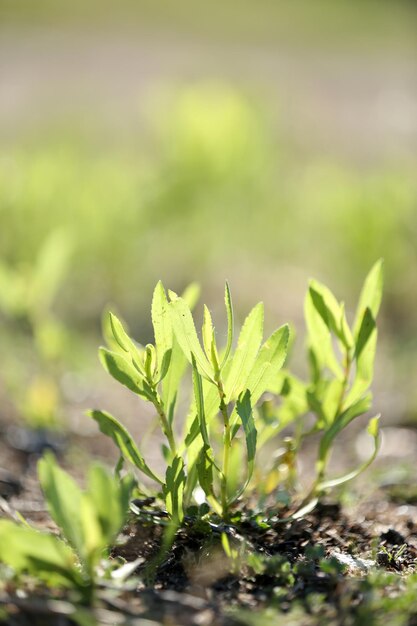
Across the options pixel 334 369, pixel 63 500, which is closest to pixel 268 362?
pixel 334 369

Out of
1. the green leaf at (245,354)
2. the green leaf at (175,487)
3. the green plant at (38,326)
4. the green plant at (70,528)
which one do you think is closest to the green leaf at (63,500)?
the green plant at (70,528)

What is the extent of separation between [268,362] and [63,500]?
36 cm

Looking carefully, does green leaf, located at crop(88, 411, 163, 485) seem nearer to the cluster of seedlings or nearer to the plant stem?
the cluster of seedlings

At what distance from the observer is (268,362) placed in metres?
1.22

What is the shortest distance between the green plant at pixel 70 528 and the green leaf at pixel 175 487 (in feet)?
0.48

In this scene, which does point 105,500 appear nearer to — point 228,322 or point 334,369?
point 228,322

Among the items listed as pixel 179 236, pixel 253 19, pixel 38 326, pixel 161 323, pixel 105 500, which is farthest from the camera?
pixel 253 19

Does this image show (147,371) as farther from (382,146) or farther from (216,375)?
(382,146)

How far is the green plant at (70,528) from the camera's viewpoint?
3.32 feet

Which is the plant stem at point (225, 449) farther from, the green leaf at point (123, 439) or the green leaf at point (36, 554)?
the green leaf at point (36, 554)

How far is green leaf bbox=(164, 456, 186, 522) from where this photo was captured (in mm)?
1208

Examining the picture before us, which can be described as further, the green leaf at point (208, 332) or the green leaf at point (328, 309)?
the green leaf at point (328, 309)

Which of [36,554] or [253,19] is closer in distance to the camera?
[36,554]

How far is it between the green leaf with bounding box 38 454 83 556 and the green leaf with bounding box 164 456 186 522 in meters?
0.19
